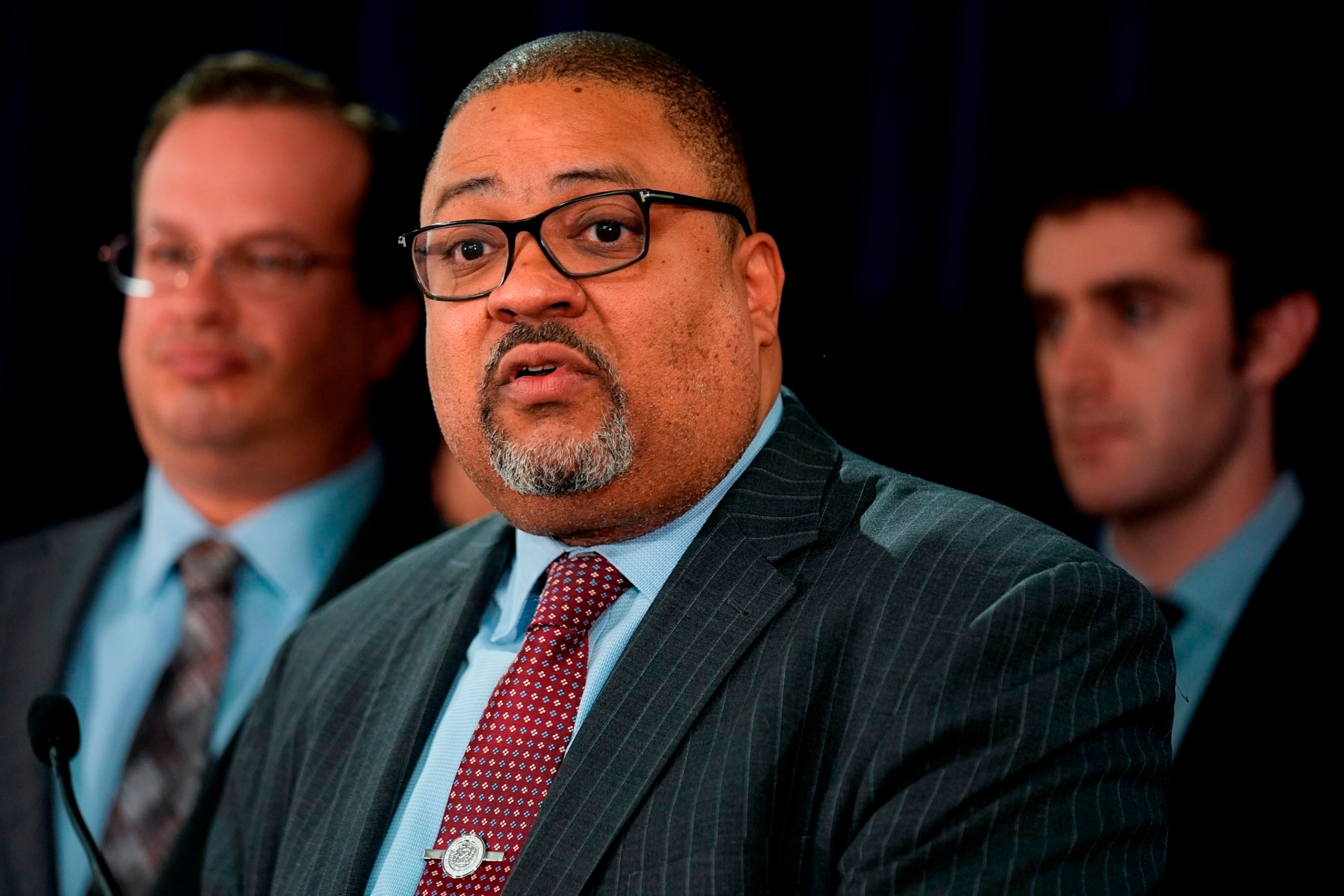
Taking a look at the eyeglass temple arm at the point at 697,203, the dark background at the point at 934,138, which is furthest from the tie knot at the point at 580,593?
the dark background at the point at 934,138

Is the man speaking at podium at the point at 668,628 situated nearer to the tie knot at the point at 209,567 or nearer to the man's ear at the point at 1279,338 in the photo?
the tie knot at the point at 209,567

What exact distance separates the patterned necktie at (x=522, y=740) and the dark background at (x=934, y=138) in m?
0.62

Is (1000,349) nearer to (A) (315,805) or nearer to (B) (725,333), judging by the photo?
(B) (725,333)

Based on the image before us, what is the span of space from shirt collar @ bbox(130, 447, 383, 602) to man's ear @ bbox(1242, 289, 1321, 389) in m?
1.30

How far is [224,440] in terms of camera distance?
7.18 feet

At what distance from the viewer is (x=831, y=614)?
1.26 meters

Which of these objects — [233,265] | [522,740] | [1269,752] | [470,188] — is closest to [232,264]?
[233,265]

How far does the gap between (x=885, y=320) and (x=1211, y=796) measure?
32.5 inches

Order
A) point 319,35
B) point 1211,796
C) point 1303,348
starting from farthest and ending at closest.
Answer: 1. point 319,35
2. point 1303,348
3. point 1211,796

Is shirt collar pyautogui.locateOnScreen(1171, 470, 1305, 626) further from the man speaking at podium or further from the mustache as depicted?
the mustache

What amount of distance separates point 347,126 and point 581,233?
41.9 inches

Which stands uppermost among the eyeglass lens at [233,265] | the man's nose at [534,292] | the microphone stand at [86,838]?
the man's nose at [534,292]

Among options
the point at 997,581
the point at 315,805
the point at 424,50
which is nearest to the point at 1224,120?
the point at 997,581

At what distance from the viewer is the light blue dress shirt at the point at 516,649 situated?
1.33 m
